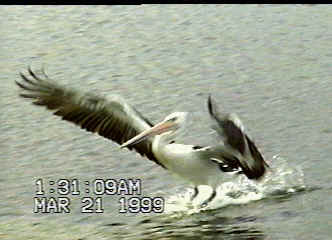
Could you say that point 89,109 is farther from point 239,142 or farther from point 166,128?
point 239,142

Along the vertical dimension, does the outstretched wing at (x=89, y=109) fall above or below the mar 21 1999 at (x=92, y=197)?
above

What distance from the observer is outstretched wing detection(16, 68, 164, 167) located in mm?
3930

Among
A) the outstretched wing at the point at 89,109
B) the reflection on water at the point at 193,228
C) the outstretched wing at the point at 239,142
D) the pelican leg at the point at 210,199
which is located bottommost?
the reflection on water at the point at 193,228

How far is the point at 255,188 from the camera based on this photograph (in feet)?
12.8

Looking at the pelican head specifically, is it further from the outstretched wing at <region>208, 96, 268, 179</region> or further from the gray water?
the outstretched wing at <region>208, 96, 268, 179</region>

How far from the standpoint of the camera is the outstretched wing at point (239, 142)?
151 inches

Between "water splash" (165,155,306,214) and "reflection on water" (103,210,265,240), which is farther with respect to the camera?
"water splash" (165,155,306,214)

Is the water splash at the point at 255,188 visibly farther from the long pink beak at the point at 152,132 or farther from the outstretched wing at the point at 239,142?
the long pink beak at the point at 152,132

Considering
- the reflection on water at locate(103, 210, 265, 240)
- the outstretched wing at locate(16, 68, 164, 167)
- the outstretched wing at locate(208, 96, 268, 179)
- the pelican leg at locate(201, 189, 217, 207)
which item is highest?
the outstretched wing at locate(16, 68, 164, 167)

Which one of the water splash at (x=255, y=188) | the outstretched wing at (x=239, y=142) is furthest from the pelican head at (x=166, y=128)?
the water splash at (x=255, y=188)

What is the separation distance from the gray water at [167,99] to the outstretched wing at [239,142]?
0.04m

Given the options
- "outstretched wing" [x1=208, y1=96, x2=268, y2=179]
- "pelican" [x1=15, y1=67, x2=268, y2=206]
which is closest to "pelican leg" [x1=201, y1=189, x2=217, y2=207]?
"pelican" [x1=15, y1=67, x2=268, y2=206]

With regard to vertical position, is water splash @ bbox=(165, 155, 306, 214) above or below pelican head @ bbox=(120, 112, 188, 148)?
below

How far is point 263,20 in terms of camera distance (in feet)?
12.7
